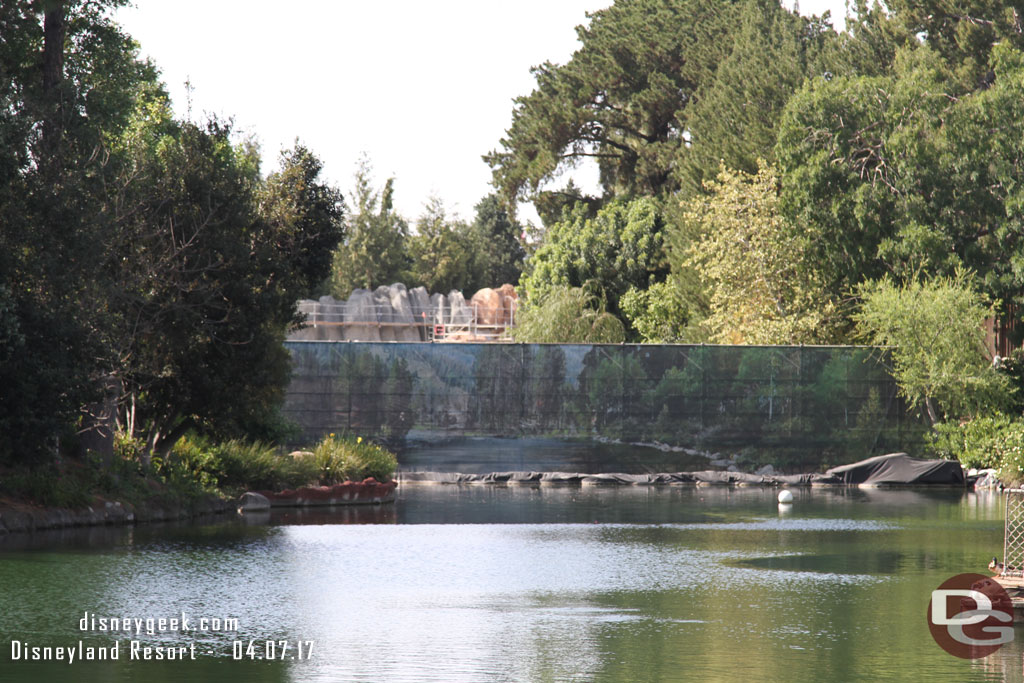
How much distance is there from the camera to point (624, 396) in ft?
94.5

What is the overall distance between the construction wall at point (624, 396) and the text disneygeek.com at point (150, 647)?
1836 centimetres

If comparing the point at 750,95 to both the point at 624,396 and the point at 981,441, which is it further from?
the point at 981,441

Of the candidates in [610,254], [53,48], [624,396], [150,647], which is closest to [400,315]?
[610,254]

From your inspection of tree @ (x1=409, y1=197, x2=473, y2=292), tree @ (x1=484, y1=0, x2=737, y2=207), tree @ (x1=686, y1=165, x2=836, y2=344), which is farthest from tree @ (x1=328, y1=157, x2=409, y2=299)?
tree @ (x1=686, y1=165, x2=836, y2=344)

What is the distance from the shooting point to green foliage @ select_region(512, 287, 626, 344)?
3897cm

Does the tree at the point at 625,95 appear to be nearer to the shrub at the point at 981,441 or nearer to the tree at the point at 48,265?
the shrub at the point at 981,441

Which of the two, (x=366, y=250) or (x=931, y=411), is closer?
(x=931, y=411)

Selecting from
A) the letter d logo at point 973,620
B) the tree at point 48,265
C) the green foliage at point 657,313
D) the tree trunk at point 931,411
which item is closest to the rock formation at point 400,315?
the green foliage at point 657,313

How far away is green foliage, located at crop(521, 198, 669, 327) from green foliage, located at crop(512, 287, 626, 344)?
16.1 ft

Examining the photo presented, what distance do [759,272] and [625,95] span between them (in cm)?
1468

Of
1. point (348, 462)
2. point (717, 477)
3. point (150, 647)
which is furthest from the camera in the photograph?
point (717, 477)

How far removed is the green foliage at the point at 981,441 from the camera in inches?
1055

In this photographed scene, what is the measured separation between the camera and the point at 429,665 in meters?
8.72

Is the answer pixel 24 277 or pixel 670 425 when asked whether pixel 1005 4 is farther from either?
pixel 24 277
